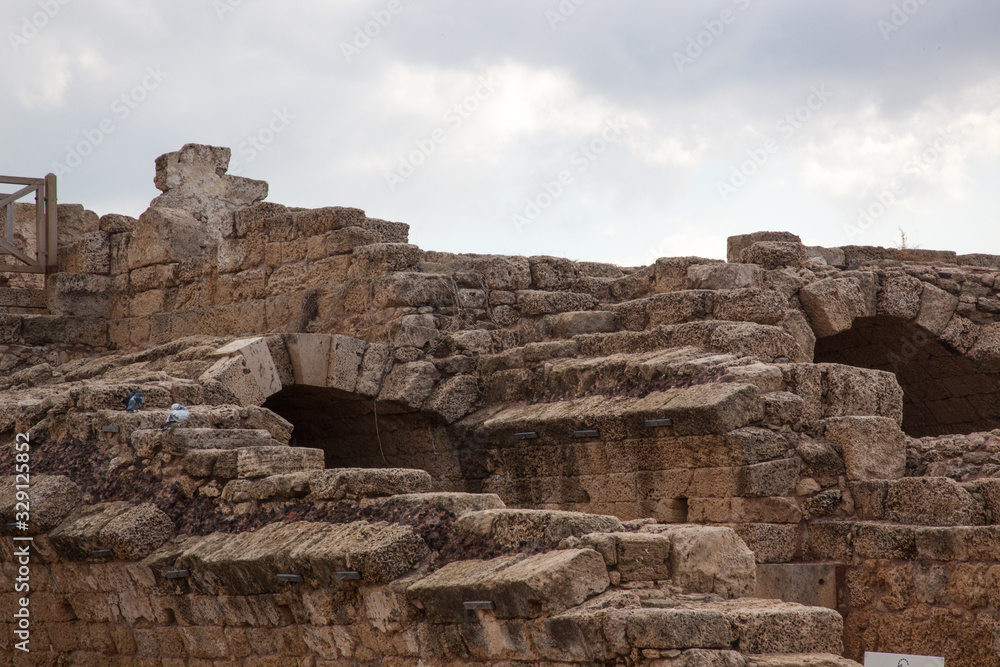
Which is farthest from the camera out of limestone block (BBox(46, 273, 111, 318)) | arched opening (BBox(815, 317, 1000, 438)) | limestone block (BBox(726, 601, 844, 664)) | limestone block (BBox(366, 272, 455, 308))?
limestone block (BBox(46, 273, 111, 318))

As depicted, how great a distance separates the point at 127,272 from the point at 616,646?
28.7 feet

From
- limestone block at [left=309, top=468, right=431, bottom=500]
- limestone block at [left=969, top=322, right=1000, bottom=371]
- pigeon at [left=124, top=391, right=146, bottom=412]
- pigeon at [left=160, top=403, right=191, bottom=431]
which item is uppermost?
limestone block at [left=969, top=322, right=1000, bottom=371]

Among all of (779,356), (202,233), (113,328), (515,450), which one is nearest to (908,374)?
(779,356)

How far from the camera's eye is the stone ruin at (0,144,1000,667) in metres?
5.27

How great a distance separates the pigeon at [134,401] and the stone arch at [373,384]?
1.40 m

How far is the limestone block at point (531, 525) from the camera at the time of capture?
5.25m

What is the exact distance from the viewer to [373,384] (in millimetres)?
9625

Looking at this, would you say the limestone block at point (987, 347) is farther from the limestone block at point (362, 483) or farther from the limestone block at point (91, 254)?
the limestone block at point (91, 254)

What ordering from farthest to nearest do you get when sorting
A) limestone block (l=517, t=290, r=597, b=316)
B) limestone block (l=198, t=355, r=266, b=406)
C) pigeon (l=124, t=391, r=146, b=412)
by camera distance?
1. limestone block (l=517, t=290, r=597, b=316)
2. limestone block (l=198, t=355, r=266, b=406)
3. pigeon (l=124, t=391, r=146, b=412)

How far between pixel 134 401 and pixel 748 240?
6.23m

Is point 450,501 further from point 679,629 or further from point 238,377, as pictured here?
point 238,377

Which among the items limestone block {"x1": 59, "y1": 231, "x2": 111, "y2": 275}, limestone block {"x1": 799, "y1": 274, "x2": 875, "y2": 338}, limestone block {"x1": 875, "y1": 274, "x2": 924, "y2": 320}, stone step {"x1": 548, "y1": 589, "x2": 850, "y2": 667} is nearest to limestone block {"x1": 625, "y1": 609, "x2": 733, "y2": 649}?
stone step {"x1": 548, "y1": 589, "x2": 850, "y2": 667}

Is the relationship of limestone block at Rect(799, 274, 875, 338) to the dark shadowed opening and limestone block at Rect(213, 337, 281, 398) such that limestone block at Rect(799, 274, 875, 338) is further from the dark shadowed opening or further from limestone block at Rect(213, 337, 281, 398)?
limestone block at Rect(213, 337, 281, 398)

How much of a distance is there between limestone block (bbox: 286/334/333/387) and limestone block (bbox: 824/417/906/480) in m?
3.98
